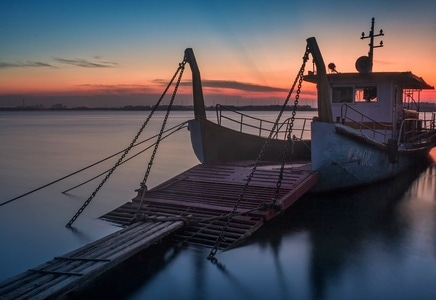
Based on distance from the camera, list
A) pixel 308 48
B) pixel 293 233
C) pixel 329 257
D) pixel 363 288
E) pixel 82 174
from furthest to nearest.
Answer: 1. pixel 82 174
2. pixel 308 48
3. pixel 293 233
4. pixel 329 257
5. pixel 363 288

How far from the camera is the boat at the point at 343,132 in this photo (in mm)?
11055

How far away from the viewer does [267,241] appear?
8.66m

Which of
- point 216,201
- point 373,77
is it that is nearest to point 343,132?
point 373,77

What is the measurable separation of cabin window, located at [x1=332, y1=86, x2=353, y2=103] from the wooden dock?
14.0ft

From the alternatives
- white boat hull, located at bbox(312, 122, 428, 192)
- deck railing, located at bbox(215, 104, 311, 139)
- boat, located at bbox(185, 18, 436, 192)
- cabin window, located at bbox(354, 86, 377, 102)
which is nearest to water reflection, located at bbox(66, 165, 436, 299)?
white boat hull, located at bbox(312, 122, 428, 192)

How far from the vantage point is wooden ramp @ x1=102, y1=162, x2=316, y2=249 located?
816 centimetres

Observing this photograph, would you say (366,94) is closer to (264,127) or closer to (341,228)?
(341,228)

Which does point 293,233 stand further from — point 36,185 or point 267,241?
point 36,185

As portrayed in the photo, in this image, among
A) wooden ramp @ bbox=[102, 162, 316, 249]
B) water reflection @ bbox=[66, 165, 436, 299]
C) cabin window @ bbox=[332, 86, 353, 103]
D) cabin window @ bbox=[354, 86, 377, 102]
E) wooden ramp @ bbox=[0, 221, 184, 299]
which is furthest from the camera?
cabin window @ bbox=[332, 86, 353, 103]

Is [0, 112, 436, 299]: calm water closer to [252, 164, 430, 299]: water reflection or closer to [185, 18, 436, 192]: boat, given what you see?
[252, 164, 430, 299]: water reflection

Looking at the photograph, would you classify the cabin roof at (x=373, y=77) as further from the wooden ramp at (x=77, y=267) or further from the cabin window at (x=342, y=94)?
the wooden ramp at (x=77, y=267)

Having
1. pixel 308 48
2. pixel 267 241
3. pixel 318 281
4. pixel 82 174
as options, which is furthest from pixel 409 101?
pixel 82 174

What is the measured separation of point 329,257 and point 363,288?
136cm

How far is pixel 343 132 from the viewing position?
1118cm
